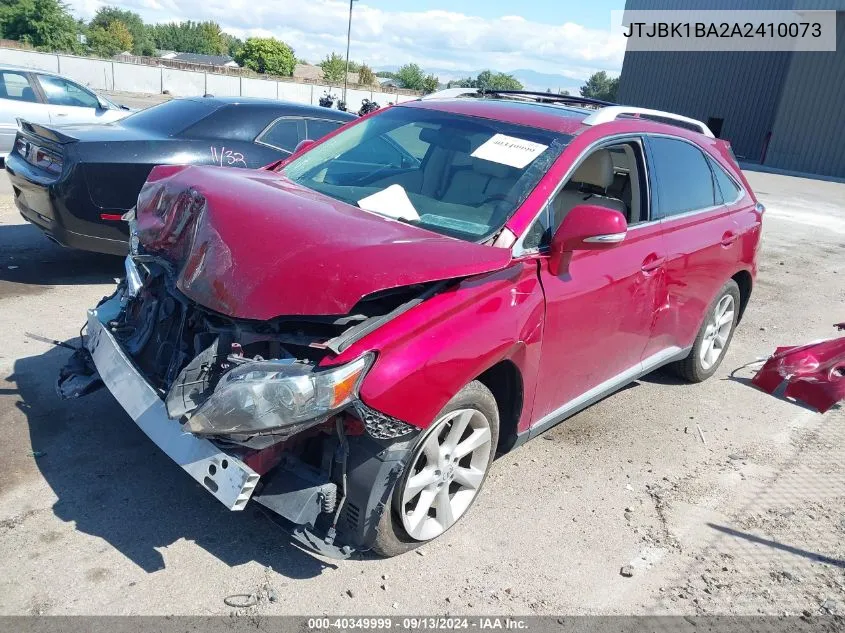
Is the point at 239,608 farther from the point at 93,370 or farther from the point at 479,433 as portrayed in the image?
the point at 93,370

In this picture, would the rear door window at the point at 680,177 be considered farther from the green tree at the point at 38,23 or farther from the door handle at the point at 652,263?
the green tree at the point at 38,23

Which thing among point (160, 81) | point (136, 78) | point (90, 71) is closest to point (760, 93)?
point (160, 81)

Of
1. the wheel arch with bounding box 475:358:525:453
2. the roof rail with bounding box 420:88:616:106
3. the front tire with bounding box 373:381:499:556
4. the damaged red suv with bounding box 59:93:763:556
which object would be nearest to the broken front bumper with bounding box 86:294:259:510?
the damaged red suv with bounding box 59:93:763:556

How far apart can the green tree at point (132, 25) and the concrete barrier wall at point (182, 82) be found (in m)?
61.3

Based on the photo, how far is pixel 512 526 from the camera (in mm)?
3393

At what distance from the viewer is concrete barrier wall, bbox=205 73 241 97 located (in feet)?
165

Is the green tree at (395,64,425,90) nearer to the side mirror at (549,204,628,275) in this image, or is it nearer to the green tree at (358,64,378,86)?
the green tree at (358,64,378,86)

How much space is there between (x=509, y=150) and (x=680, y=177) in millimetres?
1502

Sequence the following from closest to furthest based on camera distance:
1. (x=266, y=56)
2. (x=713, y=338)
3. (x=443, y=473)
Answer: (x=443, y=473), (x=713, y=338), (x=266, y=56)

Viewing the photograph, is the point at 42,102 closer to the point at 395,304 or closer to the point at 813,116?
the point at 395,304

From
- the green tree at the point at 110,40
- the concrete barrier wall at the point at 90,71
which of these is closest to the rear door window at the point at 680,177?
the concrete barrier wall at the point at 90,71

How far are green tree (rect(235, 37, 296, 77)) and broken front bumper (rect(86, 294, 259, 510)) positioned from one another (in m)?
100

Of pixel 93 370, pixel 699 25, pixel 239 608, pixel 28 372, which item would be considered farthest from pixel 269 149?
pixel 699 25

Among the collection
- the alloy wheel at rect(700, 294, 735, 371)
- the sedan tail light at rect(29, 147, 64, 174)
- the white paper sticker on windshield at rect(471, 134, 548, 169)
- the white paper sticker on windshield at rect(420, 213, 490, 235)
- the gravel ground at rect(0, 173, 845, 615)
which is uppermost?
the white paper sticker on windshield at rect(471, 134, 548, 169)
